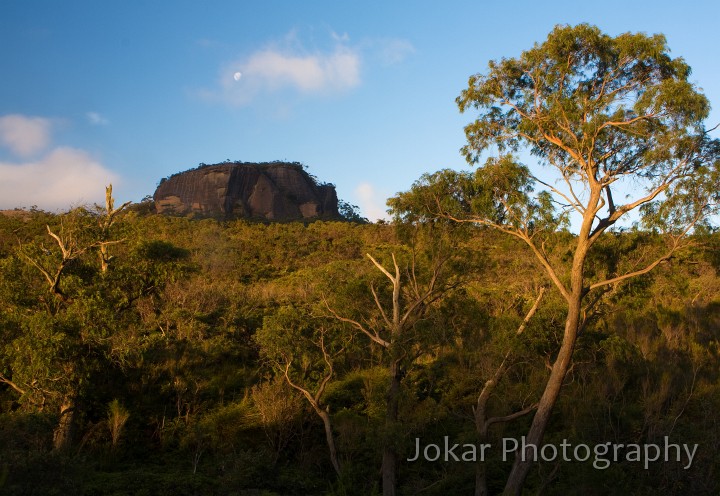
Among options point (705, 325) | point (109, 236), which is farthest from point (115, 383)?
point (705, 325)

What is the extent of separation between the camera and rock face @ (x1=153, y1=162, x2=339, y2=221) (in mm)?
63031

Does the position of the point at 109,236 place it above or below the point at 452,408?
above

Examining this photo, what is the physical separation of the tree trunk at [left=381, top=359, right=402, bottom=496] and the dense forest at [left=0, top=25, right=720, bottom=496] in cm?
4

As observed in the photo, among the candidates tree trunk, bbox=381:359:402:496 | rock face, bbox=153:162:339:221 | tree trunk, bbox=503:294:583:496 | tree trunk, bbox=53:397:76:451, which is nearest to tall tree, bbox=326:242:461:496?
tree trunk, bbox=381:359:402:496

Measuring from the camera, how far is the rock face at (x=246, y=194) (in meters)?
63.0

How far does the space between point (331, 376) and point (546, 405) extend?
17.4 feet

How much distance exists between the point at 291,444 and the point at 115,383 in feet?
14.4

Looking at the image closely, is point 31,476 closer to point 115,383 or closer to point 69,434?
point 69,434

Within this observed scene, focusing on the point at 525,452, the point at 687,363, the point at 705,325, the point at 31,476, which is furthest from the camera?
the point at 705,325

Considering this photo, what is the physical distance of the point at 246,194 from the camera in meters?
65.4

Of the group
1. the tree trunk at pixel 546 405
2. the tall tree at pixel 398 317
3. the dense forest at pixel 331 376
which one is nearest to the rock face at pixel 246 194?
the dense forest at pixel 331 376

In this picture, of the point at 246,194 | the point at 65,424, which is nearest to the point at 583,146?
the point at 65,424

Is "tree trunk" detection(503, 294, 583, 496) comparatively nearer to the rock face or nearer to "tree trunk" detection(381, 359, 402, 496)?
"tree trunk" detection(381, 359, 402, 496)

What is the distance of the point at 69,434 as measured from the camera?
12.2 meters
